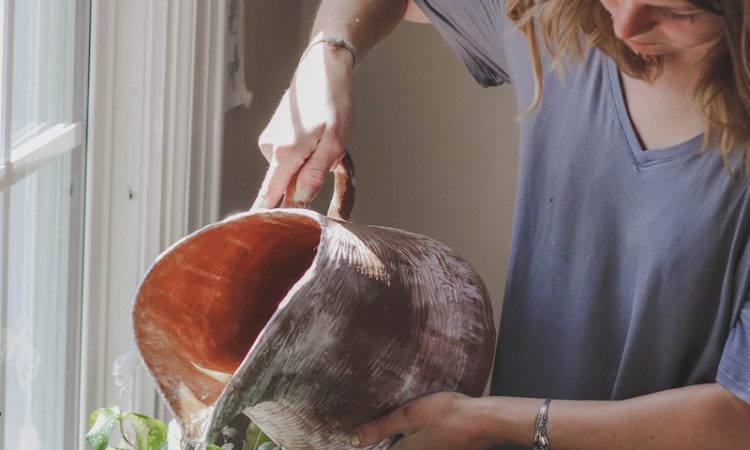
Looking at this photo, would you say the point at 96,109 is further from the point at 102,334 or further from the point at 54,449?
the point at 54,449

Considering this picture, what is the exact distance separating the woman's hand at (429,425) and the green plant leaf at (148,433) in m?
0.42

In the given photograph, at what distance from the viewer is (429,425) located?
36.5 inches

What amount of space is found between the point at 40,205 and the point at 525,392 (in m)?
0.59

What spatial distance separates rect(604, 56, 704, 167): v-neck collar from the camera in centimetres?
99

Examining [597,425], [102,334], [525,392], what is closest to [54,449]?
[102,334]

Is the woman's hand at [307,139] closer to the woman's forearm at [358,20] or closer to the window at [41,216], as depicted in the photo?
the woman's forearm at [358,20]

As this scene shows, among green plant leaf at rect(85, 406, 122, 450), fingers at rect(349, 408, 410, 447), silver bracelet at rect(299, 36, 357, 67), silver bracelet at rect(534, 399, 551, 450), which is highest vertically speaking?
silver bracelet at rect(299, 36, 357, 67)

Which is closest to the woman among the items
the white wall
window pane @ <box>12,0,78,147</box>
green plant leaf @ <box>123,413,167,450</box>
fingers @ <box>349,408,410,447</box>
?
fingers @ <box>349,408,410,447</box>

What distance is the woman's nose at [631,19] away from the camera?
0.89 metres

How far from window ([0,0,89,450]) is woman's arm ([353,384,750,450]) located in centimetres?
50

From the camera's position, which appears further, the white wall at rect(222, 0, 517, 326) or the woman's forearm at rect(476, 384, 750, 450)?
the white wall at rect(222, 0, 517, 326)

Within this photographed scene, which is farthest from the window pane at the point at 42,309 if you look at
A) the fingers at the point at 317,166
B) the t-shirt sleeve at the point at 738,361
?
the t-shirt sleeve at the point at 738,361

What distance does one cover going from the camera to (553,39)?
1.05 meters

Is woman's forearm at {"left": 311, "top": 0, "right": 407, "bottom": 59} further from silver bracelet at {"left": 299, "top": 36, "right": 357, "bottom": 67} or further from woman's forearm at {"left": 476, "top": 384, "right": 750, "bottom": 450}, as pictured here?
woman's forearm at {"left": 476, "top": 384, "right": 750, "bottom": 450}
